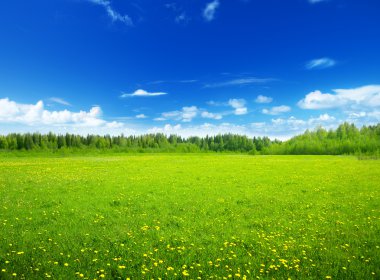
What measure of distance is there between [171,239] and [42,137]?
201 meters

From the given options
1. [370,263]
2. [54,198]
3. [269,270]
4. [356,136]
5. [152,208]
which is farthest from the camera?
[356,136]

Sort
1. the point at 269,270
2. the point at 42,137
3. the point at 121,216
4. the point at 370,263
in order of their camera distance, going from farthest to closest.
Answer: the point at 42,137 < the point at 121,216 < the point at 370,263 < the point at 269,270

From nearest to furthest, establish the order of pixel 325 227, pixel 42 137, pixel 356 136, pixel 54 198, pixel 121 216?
pixel 325 227 < pixel 121 216 < pixel 54 198 < pixel 356 136 < pixel 42 137

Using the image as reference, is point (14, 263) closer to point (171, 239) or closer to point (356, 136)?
point (171, 239)

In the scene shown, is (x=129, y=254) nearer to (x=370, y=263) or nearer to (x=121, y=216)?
(x=121, y=216)

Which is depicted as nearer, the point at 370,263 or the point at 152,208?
the point at 370,263

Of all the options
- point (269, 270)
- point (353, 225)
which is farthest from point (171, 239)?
point (353, 225)

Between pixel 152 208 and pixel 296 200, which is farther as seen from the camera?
pixel 296 200

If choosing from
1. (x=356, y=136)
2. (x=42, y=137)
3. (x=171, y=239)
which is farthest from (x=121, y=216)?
(x=42, y=137)

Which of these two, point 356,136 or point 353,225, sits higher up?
point 356,136

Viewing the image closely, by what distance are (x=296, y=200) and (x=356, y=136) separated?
168076 millimetres

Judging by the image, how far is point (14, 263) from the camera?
8.89m

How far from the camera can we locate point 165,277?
27.4ft

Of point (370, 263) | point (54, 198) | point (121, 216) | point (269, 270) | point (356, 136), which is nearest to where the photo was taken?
point (269, 270)
